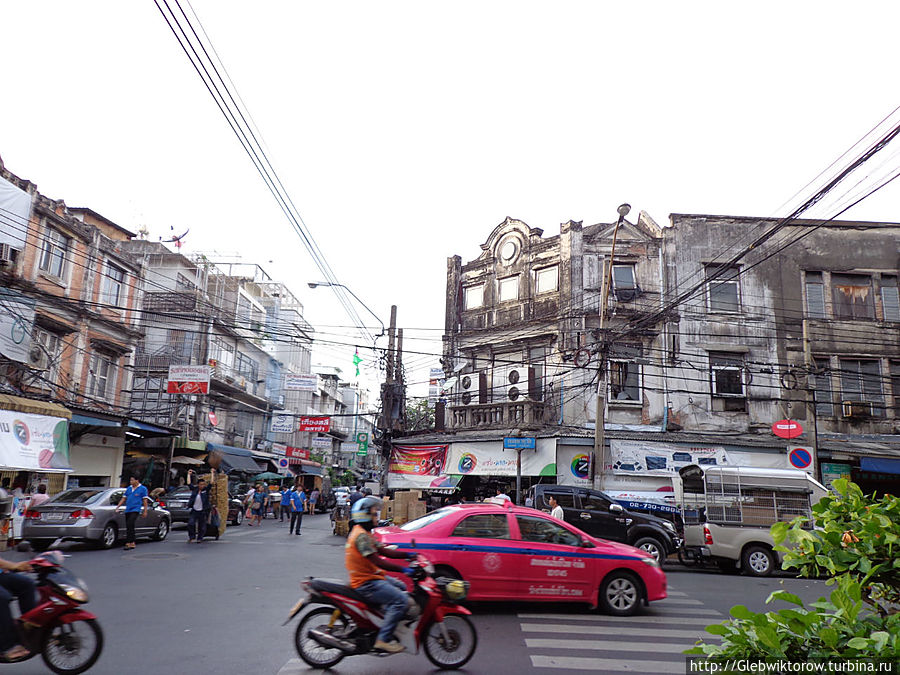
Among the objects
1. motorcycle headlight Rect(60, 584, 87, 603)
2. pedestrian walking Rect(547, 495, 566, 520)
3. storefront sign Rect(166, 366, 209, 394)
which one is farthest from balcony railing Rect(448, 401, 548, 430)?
motorcycle headlight Rect(60, 584, 87, 603)

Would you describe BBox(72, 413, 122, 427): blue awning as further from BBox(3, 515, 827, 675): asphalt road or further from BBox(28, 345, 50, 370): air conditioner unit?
BBox(3, 515, 827, 675): asphalt road

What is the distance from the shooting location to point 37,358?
22094 millimetres

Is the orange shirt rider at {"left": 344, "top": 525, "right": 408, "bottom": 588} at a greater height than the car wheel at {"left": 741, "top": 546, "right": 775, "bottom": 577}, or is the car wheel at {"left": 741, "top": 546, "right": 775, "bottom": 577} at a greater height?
the orange shirt rider at {"left": 344, "top": 525, "right": 408, "bottom": 588}

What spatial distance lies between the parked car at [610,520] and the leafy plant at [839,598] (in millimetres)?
13529

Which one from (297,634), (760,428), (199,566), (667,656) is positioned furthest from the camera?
(760,428)

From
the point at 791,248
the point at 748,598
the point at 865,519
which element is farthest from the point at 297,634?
the point at 791,248

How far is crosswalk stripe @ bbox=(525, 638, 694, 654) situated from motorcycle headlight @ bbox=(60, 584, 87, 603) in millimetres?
4711

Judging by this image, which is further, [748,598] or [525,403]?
[525,403]

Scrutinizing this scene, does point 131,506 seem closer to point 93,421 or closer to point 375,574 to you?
point 93,421

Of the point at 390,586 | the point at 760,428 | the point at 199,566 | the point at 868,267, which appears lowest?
the point at 199,566

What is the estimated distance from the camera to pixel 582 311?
25.2m

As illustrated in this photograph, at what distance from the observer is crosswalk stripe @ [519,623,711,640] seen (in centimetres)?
838

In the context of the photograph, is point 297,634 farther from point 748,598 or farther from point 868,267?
point 868,267

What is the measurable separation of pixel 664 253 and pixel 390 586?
73.4 ft
